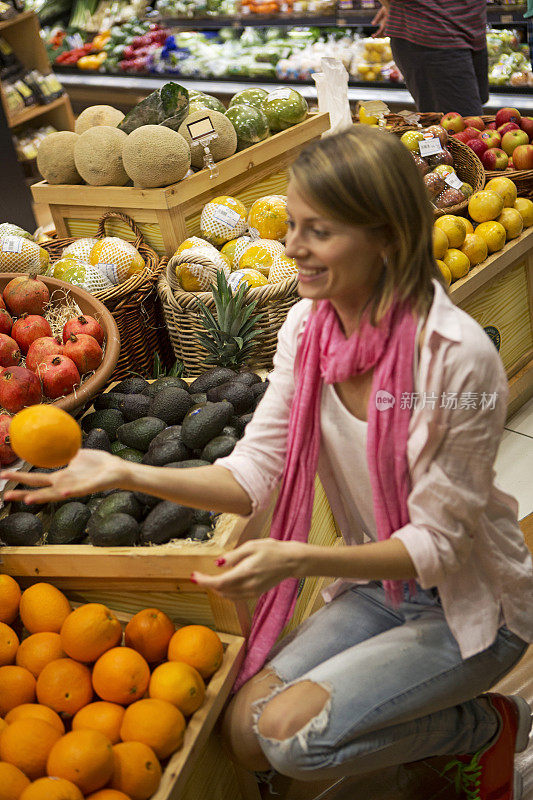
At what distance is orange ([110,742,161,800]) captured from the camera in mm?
1453

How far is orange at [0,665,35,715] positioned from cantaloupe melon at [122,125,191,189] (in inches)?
71.8

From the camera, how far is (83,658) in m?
1.66

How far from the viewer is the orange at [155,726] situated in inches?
59.3

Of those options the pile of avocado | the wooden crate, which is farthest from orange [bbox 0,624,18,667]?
the wooden crate

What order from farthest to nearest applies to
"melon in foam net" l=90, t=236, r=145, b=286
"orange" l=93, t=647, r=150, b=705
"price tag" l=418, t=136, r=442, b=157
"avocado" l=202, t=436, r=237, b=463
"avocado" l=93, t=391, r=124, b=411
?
"price tag" l=418, t=136, r=442, b=157
"melon in foam net" l=90, t=236, r=145, b=286
"avocado" l=93, t=391, r=124, b=411
"avocado" l=202, t=436, r=237, b=463
"orange" l=93, t=647, r=150, b=705

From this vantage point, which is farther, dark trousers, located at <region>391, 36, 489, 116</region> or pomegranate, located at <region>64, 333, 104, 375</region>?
dark trousers, located at <region>391, 36, 489, 116</region>

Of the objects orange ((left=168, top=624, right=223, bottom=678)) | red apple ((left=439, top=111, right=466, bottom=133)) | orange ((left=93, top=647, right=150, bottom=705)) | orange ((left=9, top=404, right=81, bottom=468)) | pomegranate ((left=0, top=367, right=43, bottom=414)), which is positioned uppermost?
orange ((left=9, top=404, right=81, bottom=468))

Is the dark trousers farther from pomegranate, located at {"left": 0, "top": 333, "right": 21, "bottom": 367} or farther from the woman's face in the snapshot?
the woman's face

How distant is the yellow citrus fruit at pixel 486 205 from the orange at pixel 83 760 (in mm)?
2433

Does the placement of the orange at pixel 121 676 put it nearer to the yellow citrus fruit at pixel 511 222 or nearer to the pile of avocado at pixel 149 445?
the pile of avocado at pixel 149 445

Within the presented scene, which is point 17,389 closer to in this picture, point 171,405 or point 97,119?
point 171,405

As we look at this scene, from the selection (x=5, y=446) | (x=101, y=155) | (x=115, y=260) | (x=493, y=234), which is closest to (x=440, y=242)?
(x=493, y=234)

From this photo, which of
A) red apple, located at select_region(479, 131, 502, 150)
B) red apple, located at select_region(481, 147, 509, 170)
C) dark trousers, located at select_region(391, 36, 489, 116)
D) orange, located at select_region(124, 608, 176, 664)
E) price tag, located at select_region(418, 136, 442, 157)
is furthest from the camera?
dark trousers, located at select_region(391, 36, 489, 116)

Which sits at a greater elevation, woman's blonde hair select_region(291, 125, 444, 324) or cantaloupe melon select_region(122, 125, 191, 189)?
woman's blonde hair select_region(291, 125, 444, 324)
